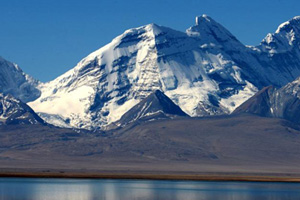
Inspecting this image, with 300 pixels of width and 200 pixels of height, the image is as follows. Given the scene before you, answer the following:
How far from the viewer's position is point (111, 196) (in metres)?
188

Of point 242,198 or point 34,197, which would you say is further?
point 242,198

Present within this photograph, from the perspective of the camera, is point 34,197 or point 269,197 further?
point 269,197

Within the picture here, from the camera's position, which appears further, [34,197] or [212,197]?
[212,197]

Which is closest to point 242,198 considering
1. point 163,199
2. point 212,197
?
point 212,197

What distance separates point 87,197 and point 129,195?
11973mm

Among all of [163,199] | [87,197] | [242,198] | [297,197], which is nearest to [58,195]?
[87,197]

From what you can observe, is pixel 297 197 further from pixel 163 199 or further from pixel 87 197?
pixel 87 197

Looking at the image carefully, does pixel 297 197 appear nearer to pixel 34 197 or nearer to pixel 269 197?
pixel 269 197

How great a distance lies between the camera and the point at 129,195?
193000 mm

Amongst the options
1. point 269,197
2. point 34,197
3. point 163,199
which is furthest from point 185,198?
point 34,197

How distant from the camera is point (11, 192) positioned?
191375mm

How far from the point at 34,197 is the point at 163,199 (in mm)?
27447

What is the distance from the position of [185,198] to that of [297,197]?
27.2 meters

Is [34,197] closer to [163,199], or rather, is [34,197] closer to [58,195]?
[58,195]
